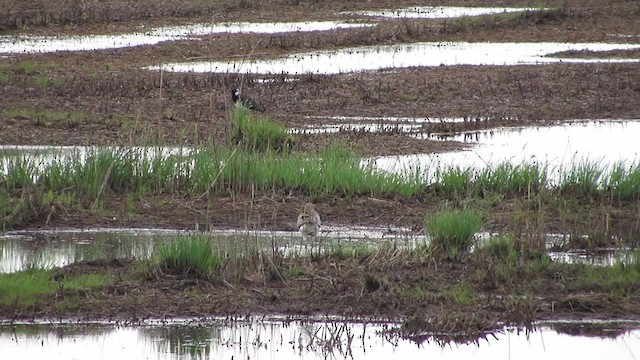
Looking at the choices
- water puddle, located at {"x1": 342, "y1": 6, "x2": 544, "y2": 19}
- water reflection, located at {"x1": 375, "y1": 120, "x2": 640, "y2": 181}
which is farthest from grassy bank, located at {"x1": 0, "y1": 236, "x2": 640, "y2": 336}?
water puddle, located at {"x1": 342, "y1": 6, "x2": 544, "y2": 19}

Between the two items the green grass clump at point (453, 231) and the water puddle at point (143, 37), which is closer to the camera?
the green grass clump at point (453, 231)

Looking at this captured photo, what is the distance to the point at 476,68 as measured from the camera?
23.8 m

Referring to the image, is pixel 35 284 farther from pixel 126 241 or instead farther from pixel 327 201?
pixel 327 201

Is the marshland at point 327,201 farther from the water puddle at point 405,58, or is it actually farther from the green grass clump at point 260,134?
the water puddle at point 405,58

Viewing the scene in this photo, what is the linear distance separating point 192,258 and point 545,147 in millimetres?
8677

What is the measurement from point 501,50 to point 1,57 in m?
11.5

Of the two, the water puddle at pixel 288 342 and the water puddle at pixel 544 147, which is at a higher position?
the water puddle at pixel 544 147

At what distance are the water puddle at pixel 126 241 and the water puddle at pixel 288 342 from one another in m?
1.29

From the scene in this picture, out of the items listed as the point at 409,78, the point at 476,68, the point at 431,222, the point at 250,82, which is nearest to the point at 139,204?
the point at 431,222

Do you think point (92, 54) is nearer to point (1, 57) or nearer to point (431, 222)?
point (1, 57)

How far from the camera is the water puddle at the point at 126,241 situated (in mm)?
9953

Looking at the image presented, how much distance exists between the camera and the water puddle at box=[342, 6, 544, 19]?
35.7 m

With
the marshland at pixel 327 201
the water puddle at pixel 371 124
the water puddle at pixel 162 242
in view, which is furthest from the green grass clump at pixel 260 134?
the water puddle at pixel 162 242

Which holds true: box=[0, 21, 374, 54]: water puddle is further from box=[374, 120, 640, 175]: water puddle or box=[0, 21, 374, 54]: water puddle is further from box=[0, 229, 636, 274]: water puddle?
box=[0, 229, 636, 274]: water puddle
